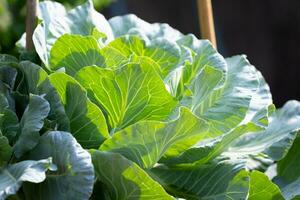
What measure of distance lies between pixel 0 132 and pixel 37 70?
77 millimetres

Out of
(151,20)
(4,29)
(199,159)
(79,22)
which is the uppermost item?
(79,22)

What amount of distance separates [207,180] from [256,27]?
246cm

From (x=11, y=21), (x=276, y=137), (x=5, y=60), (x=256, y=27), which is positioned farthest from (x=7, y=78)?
(x=256, y=27)

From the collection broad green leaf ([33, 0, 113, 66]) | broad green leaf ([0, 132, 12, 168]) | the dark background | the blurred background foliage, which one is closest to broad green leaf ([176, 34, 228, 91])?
broad green leaf ([33, 0, 113, 66])

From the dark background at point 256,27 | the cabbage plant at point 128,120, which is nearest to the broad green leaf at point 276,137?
the cabbage plant at point 128,120

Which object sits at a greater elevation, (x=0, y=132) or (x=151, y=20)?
(x=0, y=132)

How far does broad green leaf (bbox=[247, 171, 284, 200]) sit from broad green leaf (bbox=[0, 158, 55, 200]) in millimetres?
242

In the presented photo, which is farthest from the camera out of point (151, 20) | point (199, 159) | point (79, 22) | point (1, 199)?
point (151, 20)

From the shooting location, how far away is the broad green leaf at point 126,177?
2.00 ft

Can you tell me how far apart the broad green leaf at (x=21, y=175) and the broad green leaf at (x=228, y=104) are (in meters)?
0.20

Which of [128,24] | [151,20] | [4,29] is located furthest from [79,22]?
[151,20]

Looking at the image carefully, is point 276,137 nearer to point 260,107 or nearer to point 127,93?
point 260,107

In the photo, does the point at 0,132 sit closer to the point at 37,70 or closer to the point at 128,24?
the point at 37,70

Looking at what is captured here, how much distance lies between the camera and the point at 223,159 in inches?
28.5
